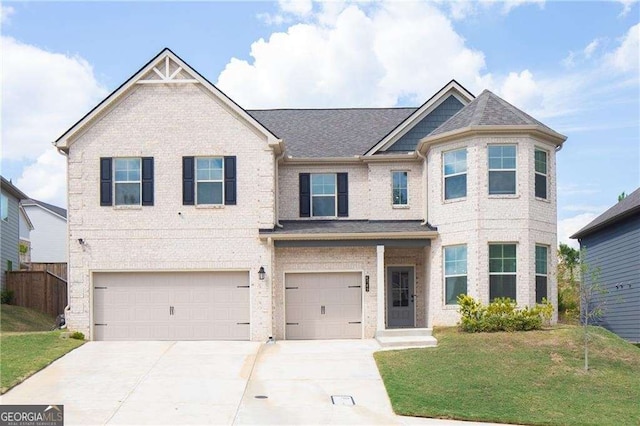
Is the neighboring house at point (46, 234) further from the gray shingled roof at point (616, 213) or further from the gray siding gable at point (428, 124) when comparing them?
the gray shingled roof at point (616, 213)

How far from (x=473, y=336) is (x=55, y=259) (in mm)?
34319

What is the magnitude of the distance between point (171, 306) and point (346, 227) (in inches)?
228

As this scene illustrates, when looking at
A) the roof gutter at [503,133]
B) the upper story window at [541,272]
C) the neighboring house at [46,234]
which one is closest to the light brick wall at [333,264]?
the roof gutter at [503,133]

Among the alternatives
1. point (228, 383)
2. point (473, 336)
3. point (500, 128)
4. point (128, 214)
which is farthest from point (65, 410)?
point (500, 128)

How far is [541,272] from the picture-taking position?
846 inches

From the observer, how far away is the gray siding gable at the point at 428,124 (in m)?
24.3

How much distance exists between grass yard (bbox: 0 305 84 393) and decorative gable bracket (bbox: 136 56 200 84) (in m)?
7.85

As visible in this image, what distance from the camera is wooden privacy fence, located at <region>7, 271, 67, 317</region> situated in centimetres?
2966

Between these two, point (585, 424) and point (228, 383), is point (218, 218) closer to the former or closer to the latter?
point (228, 383)

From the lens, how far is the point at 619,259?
27.6 m

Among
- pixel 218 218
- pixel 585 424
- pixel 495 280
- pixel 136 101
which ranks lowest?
pixel 585 424

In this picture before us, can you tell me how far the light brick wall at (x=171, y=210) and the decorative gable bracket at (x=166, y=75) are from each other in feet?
2.53

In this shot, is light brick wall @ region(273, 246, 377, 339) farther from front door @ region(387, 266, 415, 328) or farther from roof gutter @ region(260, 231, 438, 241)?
front door @ region(387, 266, 415, 328)

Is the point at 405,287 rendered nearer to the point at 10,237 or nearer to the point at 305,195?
the point at 305,195
